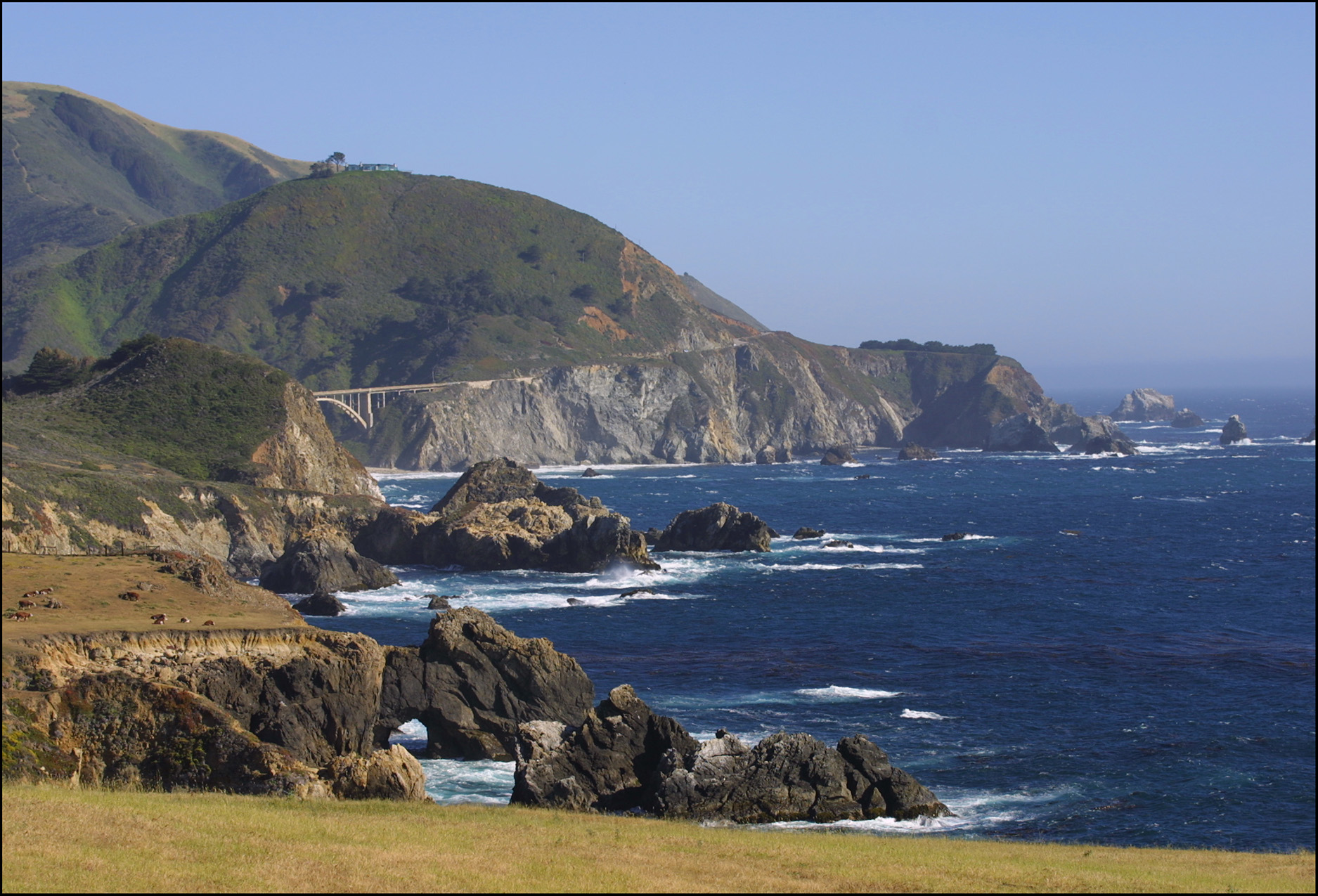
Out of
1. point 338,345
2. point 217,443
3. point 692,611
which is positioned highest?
point 338,345

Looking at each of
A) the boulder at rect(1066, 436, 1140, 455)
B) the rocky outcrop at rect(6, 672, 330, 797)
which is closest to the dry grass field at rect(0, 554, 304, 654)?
the rocky outcrop at rect(6, 672, 330, 797)

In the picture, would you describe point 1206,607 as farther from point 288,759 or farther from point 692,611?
point 288,759

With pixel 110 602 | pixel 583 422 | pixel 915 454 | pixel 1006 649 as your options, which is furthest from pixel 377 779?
pixel 915 454

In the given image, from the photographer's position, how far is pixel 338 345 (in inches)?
7554

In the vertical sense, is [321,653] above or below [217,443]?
below

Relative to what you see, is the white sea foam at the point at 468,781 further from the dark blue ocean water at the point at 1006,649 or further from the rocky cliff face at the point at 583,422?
the rocky cliff face at the point at 583,422

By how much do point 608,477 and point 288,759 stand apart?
123 meters

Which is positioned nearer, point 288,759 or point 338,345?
point 288,759

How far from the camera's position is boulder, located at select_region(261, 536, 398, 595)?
247 ft

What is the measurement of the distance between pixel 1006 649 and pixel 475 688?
27572mm

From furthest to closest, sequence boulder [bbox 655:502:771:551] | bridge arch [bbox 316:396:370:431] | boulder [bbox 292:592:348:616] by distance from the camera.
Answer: bridge arch [bbox 316:396:370:431] → boulder [bbox 655:502:771:551] → boulder [bbox 292:592:348:616]

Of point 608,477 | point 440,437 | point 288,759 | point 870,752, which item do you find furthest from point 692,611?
point 440,437

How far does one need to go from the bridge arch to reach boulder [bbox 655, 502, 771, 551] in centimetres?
7366

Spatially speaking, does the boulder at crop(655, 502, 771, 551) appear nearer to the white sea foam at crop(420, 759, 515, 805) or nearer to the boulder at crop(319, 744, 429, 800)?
the white sea foam at crop(420, 759, 515, 805)
